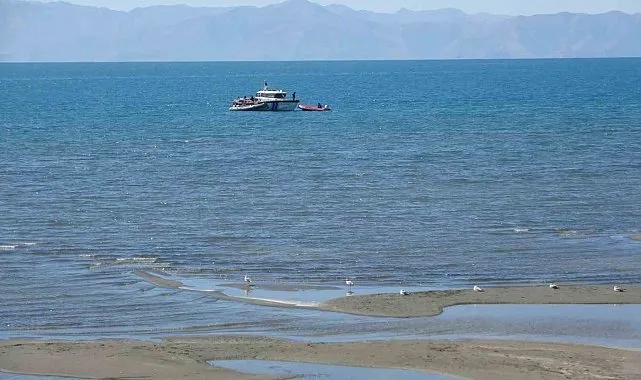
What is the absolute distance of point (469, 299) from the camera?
3039 centimetres

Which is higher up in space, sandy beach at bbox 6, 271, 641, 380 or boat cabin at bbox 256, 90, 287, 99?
sandy beach at bbox 6, 271, 641, 380

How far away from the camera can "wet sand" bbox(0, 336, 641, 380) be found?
23.5 meters

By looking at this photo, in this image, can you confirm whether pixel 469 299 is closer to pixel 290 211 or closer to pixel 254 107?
pixel 290 211

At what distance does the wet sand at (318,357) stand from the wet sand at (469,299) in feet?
11.3

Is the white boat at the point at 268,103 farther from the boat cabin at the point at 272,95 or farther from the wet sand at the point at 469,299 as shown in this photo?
the wet sand at the point at 469,299

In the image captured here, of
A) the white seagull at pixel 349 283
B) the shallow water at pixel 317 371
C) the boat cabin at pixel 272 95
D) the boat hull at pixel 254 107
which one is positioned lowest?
the boat hull at pixel 254 107

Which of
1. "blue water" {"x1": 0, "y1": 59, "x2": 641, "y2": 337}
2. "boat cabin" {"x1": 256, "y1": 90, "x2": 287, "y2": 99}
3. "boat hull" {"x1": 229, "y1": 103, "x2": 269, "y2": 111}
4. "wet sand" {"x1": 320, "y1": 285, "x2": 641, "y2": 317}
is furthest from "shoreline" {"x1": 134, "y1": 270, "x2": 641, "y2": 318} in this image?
"boat cabin" {"x1": 256, "y1": 90, "x2": 287, "y2": 99}

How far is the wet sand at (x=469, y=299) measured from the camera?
29.4 meters

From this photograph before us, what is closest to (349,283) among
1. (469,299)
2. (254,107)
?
(469,299)

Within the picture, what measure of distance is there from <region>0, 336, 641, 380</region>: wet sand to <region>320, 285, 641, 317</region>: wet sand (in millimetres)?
3457

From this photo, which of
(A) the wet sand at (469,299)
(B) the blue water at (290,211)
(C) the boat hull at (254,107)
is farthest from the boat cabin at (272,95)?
(A) the wet sand at (469,299)

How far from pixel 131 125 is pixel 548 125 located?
3197 centimetres

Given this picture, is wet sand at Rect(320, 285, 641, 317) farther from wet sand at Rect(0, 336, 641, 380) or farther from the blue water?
wet sand at Rect(0, 336, 641, 380)

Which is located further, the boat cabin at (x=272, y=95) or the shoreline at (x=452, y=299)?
the boat cabin at (x=272, y=95)
